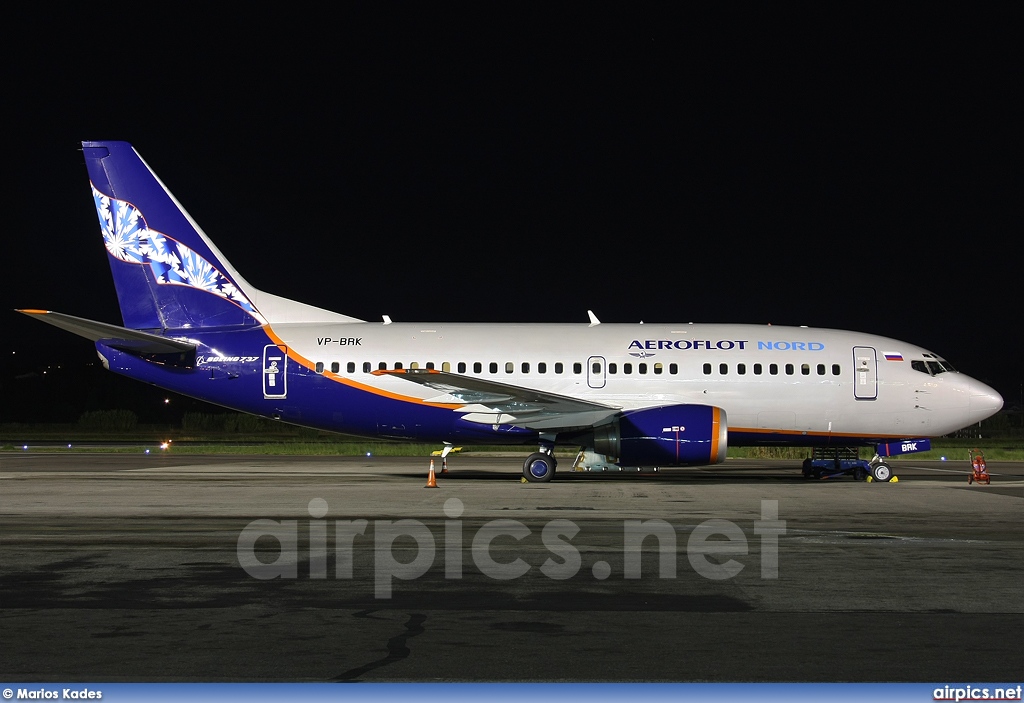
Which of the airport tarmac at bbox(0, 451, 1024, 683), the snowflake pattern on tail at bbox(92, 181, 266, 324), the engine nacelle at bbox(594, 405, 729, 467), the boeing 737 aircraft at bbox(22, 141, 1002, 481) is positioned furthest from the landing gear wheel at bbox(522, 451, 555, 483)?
the snowflake pattern on tail at bbox(92, 181, 266, 324)

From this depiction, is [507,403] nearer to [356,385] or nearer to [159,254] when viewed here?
[356,385]

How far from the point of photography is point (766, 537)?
12.9 meters

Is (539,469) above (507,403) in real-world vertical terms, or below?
Result: below

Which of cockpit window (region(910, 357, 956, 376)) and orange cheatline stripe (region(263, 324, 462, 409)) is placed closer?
orange cheatline stripe (region(263, 324, 462, 409))

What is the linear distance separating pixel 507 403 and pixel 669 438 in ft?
13.4

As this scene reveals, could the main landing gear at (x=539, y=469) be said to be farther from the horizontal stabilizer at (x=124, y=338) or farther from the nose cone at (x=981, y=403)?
the nose cone at (x=981, y=403)

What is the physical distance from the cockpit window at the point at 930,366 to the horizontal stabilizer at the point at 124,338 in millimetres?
18230

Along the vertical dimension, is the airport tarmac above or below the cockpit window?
below

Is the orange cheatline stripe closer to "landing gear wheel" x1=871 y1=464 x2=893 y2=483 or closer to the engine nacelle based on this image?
the engine nacelle

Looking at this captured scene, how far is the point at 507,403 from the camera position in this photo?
956 inches

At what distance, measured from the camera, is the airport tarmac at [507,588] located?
21.0 ft

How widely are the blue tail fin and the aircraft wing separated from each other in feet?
16.0

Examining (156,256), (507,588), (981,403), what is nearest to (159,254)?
(156,256)

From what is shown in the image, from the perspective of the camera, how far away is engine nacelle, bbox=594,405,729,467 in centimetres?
2259
